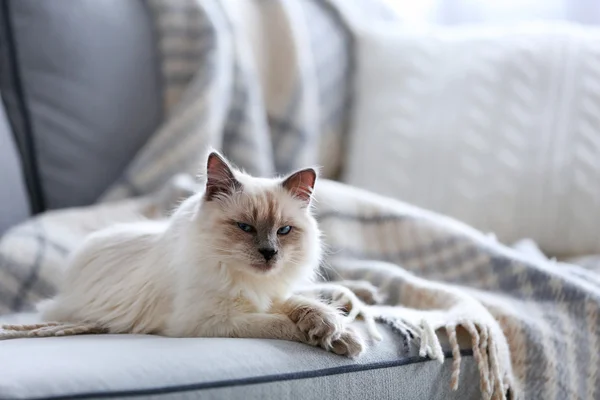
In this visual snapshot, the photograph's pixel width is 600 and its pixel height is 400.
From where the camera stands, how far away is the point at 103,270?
1.22m

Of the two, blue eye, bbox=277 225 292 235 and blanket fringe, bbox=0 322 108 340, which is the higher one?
blue eye, bbox=277 225 292 235

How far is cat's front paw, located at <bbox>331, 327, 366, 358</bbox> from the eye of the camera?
1.01 metres

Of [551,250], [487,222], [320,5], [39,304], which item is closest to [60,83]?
[39,304]

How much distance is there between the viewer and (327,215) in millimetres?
1571

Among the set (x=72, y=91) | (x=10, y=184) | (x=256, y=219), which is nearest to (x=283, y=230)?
(x=256, y=219)

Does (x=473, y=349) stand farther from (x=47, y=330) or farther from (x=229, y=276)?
(x=47, y=330)

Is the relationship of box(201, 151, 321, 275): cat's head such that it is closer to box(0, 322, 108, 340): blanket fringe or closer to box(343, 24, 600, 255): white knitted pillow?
box(0, 322, 108, 340): blanket fringe

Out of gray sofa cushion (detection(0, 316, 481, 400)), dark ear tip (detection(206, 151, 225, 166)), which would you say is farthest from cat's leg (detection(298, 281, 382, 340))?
dark ear tip (detection(206, 151, 225, 166))

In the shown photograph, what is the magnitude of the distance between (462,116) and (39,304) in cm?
113

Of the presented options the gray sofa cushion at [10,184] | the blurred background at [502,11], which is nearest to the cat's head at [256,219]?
the gray sofa cushion at [10,184]

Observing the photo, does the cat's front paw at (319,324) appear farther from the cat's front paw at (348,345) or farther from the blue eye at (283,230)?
the blue eye at (283,230)

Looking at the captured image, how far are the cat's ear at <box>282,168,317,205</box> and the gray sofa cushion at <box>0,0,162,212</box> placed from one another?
2.60 ft

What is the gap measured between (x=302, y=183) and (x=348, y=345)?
11.1 inches

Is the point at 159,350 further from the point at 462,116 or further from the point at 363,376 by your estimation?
the point at 462,116
